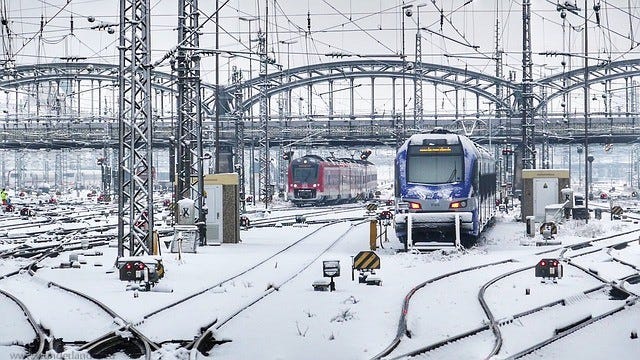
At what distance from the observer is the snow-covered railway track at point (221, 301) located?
1292 centimetres

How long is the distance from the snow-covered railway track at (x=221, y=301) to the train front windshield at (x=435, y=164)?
352cm

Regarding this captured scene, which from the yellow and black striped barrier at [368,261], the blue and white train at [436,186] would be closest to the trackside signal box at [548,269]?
the yellow and black striped barrier at [368,261]

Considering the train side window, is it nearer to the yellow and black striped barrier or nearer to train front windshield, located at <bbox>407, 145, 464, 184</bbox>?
train front windshield, located at <bbox>407, 145, 464, 184</bbox>

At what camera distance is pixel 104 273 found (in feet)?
70.2

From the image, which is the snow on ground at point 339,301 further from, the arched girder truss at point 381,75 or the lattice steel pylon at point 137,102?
the arched girder truss at point 381,75

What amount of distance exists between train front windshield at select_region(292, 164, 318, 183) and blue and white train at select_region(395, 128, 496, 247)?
33.2 metres

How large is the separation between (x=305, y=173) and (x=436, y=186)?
34862 millimetres

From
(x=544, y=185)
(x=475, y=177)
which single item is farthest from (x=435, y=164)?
(x=544, y=185)

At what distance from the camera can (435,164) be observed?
85.4 ft

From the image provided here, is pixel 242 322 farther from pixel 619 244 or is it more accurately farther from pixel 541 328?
pixel 619 244

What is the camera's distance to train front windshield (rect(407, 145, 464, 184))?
84.9 feet

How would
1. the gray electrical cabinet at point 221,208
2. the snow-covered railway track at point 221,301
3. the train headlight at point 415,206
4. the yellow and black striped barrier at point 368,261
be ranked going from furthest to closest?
the gray electrical cabinet at point 221,208 < the train headlight at point 415,206 < the yellow and black striped barrier at point 368,261 < the snow-covered railway track at point 221,301

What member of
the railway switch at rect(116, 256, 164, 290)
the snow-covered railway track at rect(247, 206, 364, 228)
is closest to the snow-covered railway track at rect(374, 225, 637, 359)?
the railway switch at rect(116, 256, 164, 290)

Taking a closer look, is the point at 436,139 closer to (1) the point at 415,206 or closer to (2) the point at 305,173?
(1) the point at 415,206
